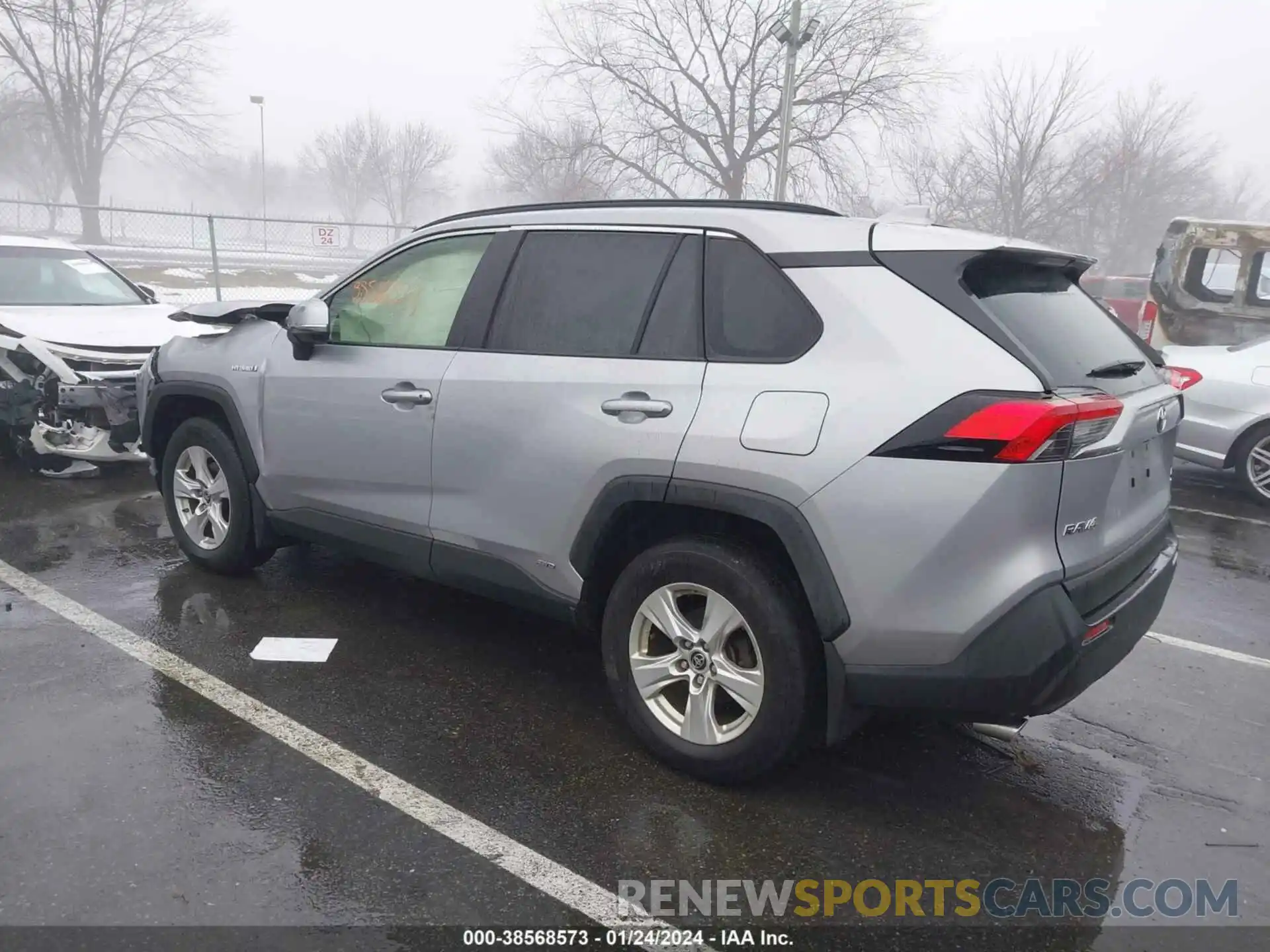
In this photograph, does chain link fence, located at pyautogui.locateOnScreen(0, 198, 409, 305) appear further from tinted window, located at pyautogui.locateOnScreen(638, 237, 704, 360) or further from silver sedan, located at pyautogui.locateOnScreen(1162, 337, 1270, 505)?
tinted window, located at pyautogui.locateOnScreen(638, 237, 704, 360)

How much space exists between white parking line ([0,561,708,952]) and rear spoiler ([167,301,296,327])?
1.48 metres

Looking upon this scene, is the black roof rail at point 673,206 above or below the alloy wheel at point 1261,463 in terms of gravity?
above

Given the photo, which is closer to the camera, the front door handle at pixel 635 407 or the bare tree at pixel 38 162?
the front door handle at pixel 635 407

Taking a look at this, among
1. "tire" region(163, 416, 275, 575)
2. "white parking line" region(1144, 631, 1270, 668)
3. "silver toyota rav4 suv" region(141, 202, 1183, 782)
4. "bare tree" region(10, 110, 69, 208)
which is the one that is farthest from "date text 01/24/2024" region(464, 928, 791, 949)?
"bare tree" region(10, 110, 69, 208)

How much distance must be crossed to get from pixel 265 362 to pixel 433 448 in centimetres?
124

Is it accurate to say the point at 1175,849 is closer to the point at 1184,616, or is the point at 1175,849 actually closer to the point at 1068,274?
the point at 1068,274

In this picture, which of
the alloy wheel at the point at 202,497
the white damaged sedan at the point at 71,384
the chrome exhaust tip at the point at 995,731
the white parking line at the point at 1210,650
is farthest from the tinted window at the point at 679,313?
the white damaged sedan at the point at 71,384

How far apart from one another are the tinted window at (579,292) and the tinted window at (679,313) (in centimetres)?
4

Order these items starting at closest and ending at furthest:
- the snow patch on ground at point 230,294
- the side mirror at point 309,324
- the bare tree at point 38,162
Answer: the side mirror at point 309,324 < the snow patch on ground at point 230,294 < the bare tree at point 38,162

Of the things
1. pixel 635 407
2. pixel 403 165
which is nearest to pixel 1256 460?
pixel 635 407

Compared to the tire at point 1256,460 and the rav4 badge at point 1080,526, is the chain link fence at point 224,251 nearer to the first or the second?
the tire at point 1256,460

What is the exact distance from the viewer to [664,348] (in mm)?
3143

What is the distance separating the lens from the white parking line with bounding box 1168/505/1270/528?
7254 millimetres

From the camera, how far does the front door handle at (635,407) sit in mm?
3045
